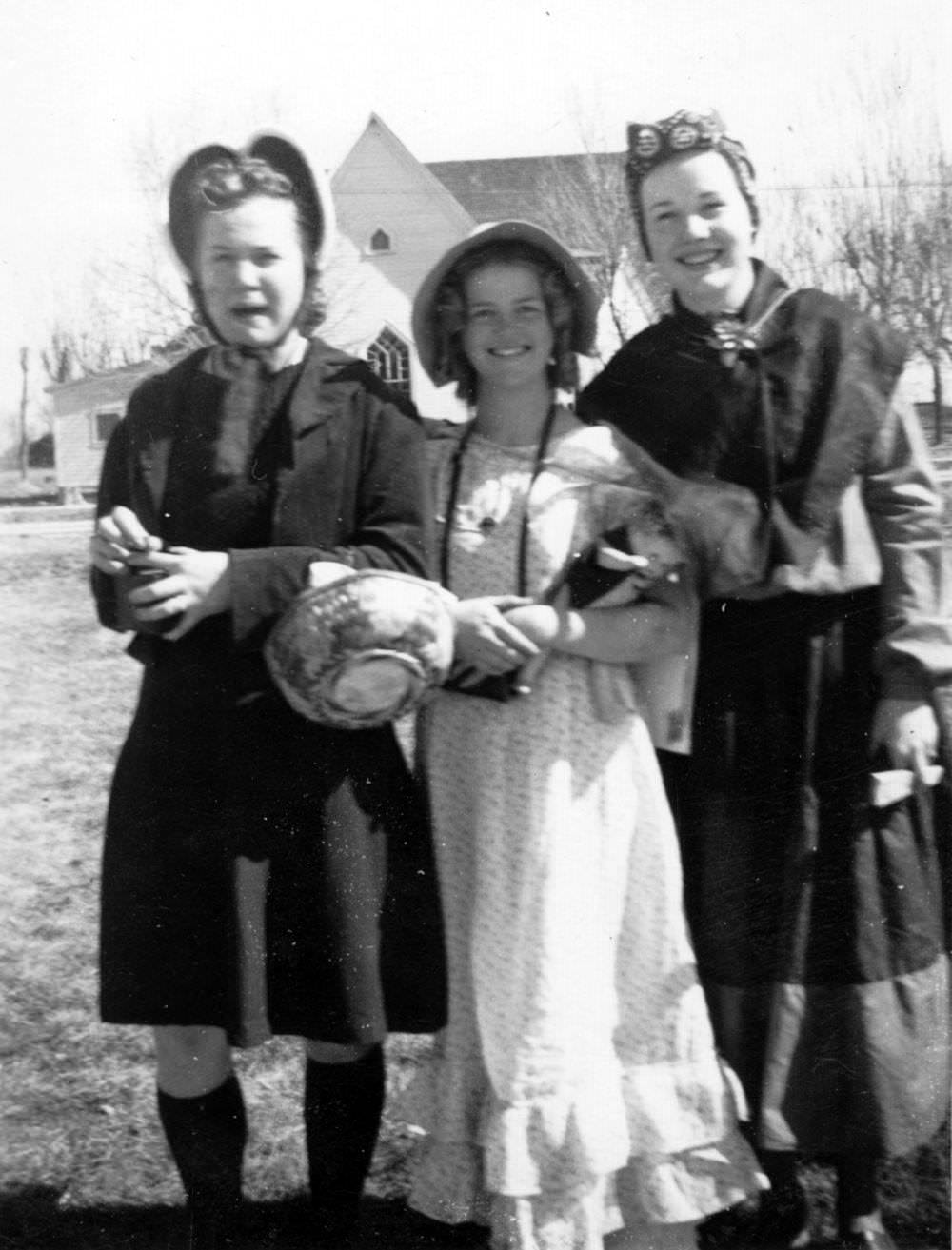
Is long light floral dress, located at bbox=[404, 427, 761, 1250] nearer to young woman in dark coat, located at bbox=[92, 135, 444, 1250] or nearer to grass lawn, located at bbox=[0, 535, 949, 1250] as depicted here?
young woman in dark coat, located at bbox=[92, 135, 444, 1250]

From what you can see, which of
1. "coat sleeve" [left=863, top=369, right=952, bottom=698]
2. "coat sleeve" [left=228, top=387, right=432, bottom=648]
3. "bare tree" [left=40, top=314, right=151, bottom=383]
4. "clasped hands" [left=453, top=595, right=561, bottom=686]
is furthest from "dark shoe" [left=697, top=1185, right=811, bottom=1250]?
"bare tree" [left=40, top=314, right=151, bottom=383]

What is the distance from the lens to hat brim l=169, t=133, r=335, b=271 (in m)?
2.27

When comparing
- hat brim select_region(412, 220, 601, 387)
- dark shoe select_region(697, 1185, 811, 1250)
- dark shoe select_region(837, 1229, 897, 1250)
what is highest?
hat brim select_region(412, 220, 601, 387)

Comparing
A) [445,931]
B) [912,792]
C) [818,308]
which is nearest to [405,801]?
[445,931]

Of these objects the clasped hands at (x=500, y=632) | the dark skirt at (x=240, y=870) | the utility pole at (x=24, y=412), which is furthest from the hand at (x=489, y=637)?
the utility pole at (x=24, y=412)

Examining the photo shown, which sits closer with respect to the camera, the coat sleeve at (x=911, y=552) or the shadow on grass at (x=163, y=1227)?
the coat sleeve at (x=911, y=552)

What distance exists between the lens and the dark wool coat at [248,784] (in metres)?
2.28

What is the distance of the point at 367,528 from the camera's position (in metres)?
2.26

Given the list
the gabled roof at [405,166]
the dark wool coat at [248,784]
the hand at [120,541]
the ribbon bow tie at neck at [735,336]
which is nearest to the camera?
the hand at [120,541]

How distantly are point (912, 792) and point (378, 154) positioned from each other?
1.60 meters

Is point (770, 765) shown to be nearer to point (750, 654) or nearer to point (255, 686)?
point (750, 654)

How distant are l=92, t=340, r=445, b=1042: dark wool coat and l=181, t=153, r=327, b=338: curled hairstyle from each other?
0.17 metres

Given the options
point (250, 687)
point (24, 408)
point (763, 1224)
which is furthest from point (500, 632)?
point (763, 1224)

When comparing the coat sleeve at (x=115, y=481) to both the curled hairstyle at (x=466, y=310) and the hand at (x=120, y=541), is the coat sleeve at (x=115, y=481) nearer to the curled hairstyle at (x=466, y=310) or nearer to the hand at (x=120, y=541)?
the hand at (x=120, y=541)
